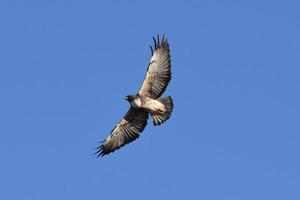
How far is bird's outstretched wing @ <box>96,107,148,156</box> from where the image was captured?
3341cm

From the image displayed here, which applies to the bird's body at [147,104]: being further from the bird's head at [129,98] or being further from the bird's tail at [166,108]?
the bird's tail at [166,108]

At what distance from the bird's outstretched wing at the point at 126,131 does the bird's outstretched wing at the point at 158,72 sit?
1.07 metres

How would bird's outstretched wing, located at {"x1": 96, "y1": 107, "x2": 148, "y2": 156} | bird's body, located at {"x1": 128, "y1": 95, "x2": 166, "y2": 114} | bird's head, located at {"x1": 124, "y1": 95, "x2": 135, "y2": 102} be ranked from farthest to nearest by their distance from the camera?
1. bird's outstretched wing, located at {"x1": 96, "y1": 107, "x2": 148, "y2": 156}
2. bird's head, located at {"x1": 124, "y1": 95, "x2": 135, "y2": 102}
3. bird's body, located at {"x1": 128, "y1": 95, "x2": 166, "y2": 114}

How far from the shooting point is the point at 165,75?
32656 millimetres

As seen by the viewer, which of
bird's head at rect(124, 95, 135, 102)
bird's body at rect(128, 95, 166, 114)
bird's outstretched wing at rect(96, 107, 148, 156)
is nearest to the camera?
bird's body at rect(128, 95, 166, 114)

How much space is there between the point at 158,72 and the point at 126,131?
2.64 metres

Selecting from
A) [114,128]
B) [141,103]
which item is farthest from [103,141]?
[141,103]

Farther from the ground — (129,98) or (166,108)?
(129,98)

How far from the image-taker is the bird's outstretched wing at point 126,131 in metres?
33.4

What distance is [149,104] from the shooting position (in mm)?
32062

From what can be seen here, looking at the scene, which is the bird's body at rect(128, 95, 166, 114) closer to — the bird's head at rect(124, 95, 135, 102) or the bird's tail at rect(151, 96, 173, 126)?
the bird's head at rect(124, 95, 135, 102)

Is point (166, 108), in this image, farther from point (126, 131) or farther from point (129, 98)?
point (126, 131)

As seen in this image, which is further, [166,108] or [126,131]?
[126,131]

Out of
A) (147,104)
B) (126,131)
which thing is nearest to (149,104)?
(147,104)
